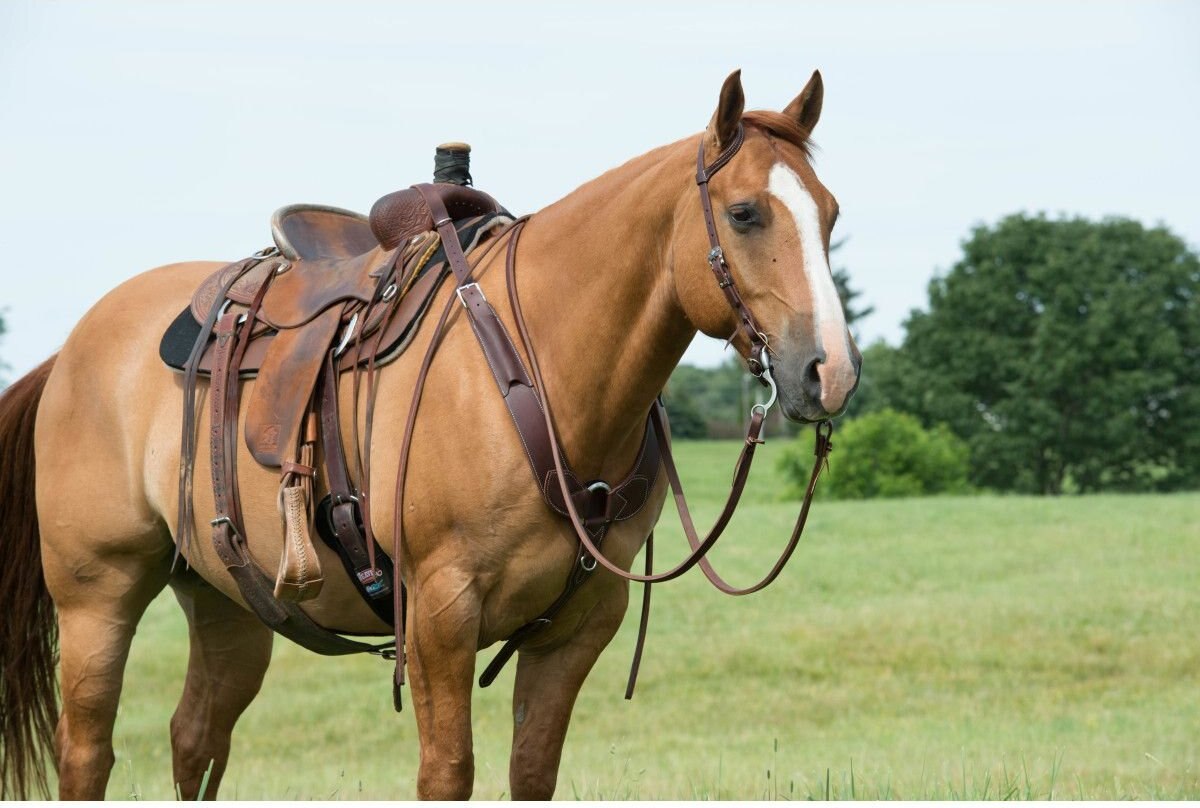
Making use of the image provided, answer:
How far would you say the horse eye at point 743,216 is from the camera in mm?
3434

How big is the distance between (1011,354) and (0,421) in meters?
50.4

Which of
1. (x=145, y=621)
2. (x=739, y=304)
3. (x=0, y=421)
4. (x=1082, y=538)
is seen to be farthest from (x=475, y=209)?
(x=1082, y=538)

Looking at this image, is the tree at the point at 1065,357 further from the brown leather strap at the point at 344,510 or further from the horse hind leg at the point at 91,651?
the brown leather strap at the point at 344,510

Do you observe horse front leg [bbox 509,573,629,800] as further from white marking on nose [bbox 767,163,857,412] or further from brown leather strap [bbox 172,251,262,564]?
brown leather strap [bbox 172,251,262,564]

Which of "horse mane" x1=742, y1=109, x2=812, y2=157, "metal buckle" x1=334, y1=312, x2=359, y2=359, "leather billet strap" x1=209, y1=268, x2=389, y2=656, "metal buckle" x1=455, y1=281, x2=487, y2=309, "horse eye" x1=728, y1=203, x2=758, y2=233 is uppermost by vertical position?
"horse mane" x1=742, y1=109, x2=812, y2=157

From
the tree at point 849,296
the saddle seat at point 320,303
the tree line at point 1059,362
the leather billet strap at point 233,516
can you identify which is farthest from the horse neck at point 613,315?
the tree at point 849,296

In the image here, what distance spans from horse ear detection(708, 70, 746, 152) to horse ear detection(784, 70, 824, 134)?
10.3 inches

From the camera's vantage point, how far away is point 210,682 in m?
5.26

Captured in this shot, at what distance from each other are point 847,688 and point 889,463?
32.3 m

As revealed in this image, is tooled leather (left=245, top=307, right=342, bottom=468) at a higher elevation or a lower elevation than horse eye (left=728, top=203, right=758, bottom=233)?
lower

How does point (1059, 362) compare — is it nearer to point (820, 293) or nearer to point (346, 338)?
point (346, 338)

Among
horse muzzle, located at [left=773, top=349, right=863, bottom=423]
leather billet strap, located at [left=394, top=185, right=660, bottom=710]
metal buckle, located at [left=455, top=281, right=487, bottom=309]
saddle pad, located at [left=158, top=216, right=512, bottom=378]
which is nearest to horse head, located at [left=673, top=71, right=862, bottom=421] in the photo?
horse muzzle, located at [left=773, top=349, right=863, bottom=423]

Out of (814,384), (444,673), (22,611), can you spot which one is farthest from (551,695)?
(22,611)

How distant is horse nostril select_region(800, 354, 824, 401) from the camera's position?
3.23 m
